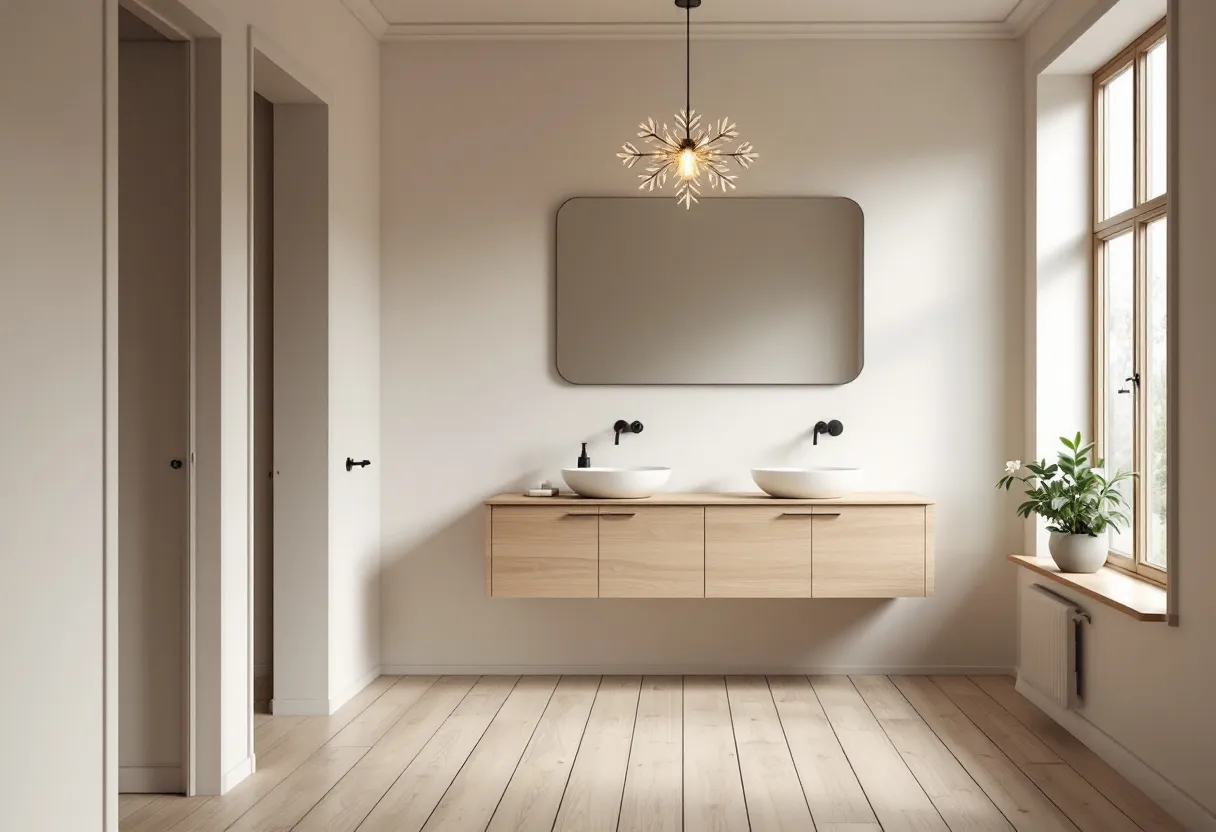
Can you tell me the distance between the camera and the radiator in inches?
148

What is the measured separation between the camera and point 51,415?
2.34 m

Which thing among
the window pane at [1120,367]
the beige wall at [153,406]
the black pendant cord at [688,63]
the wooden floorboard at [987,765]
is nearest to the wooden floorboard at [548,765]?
the beige wall at [153,406]

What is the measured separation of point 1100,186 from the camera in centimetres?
432

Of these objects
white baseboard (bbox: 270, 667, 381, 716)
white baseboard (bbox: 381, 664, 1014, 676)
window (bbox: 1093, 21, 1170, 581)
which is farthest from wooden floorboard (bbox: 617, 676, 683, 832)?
window (bbox: 1093, 21, 1170, 581)

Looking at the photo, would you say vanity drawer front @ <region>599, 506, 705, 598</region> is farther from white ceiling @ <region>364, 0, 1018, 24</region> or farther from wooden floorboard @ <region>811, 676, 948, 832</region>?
white ceiling @ <region>364, 0, 1018, 24</region>

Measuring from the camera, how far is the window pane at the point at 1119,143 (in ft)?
13.2

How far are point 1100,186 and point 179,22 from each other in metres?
3.51

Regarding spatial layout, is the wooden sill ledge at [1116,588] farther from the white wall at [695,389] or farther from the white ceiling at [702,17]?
the white ceiling at [702,17]

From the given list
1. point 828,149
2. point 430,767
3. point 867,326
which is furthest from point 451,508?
point 828,149

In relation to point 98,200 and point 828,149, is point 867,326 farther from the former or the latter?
point 98,200

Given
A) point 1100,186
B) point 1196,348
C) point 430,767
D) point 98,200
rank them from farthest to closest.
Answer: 1. point 1100,186
2. point 430,767
3. point 1196,348
4. point 98,200

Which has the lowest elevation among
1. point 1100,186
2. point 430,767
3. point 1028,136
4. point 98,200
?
point 430,767

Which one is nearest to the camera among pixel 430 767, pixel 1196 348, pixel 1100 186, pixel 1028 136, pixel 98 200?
pixel 98 200

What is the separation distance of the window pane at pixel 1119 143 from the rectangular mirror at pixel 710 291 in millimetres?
1010
